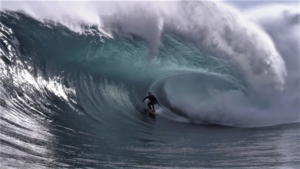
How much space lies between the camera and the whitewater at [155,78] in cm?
833

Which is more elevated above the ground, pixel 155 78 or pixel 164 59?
pixel 164 59

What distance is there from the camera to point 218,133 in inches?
420

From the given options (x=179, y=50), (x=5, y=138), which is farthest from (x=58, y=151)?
(x=179, y=50)

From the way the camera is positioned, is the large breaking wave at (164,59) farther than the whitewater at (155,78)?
Yes

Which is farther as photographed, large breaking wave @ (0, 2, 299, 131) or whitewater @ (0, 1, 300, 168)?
large breaking wave @ (0, 2, 299, 131)

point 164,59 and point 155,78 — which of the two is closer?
point 164,59

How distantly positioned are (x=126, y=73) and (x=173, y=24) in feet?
7.77

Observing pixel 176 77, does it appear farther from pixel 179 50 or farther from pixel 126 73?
pixel 126 73

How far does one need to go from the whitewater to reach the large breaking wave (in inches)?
1.4

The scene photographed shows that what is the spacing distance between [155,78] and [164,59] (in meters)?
0.83

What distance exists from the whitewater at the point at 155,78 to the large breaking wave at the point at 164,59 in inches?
1.4

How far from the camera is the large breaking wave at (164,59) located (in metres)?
11.6

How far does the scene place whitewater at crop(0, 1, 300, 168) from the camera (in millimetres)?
8328

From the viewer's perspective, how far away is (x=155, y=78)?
1425 centimetres
